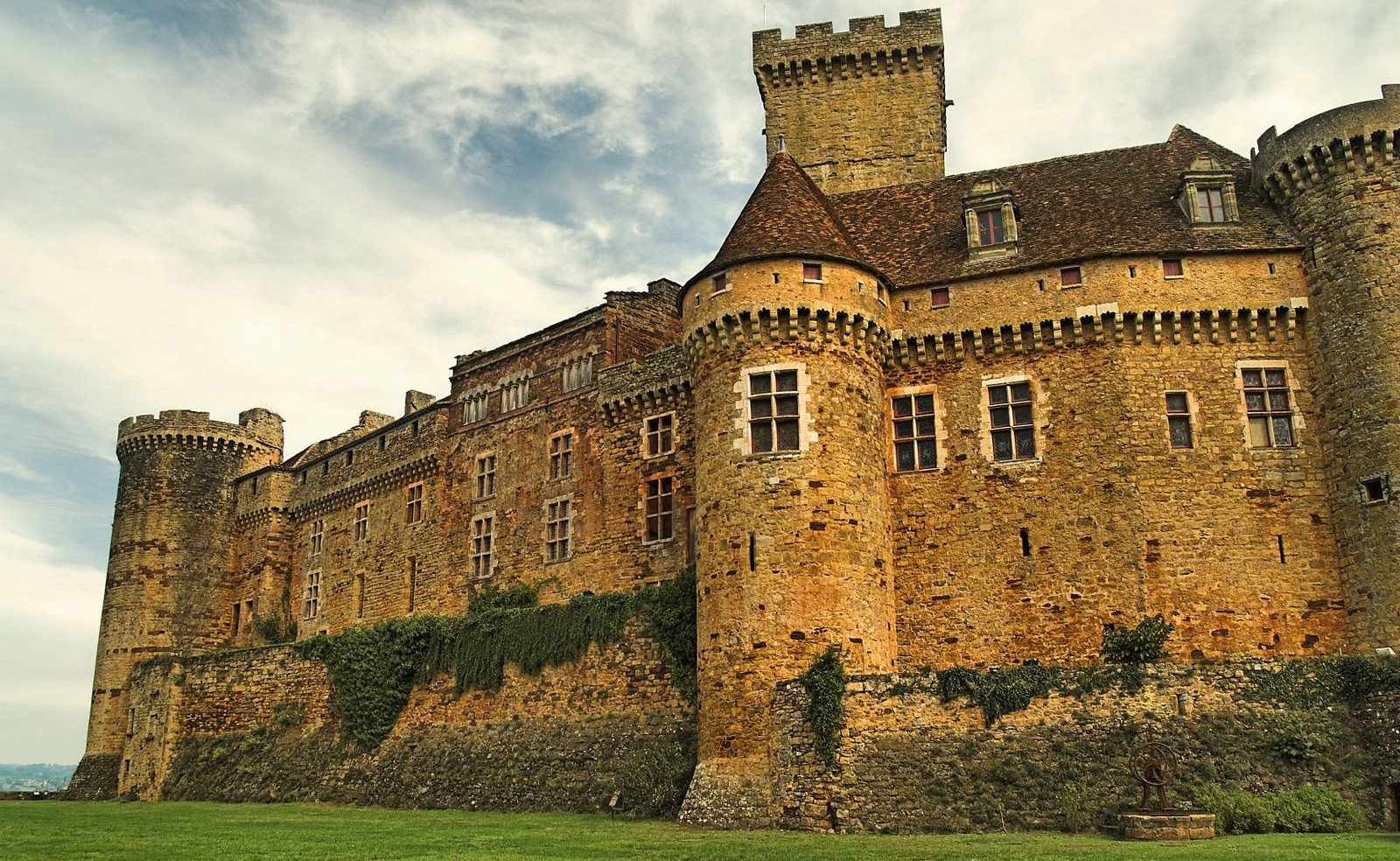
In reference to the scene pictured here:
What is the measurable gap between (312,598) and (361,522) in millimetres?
4223

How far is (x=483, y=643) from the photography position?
100 feet

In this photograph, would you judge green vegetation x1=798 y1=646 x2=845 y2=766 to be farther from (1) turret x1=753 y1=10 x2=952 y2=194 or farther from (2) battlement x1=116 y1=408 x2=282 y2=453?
(2) battlement x1=116 y1=408 x2=282 y2=453

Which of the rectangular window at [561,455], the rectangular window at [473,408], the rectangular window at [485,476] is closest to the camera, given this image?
the rectangular window at [561,455]

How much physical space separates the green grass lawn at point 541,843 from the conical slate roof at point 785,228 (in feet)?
37.8

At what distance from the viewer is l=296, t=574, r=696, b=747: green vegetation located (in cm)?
2648

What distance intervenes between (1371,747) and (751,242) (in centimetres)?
1456

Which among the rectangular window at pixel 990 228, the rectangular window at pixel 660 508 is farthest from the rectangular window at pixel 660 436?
the rectangular window at pixel 990 228

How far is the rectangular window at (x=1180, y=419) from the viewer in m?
24.2

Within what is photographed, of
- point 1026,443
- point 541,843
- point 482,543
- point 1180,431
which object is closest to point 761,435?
point 1026,443

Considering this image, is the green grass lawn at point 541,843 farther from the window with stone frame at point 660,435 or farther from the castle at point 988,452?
the window with stone frame at point 660,435

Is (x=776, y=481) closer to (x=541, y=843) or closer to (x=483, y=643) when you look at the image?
(x=541, y=843)

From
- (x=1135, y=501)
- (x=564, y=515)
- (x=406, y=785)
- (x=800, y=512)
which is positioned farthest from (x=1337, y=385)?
(x=406, y=785)

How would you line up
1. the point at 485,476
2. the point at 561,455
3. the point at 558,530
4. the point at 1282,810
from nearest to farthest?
the point at 1282,810
the point at 558,530
the point at 561,455
the point at 485,476

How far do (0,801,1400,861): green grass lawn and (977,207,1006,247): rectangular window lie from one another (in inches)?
539
